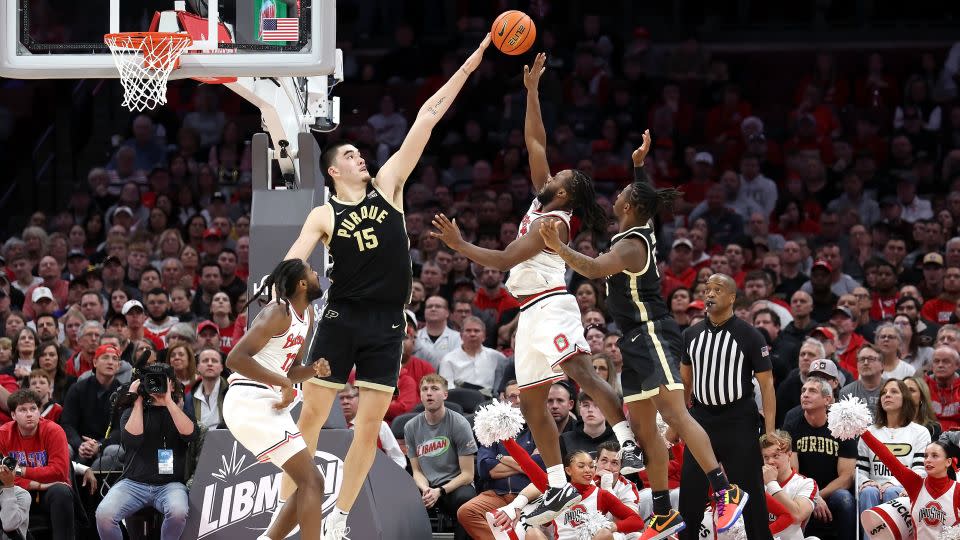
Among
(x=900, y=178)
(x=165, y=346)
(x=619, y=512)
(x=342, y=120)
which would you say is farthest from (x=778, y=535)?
(x=342, y=120)

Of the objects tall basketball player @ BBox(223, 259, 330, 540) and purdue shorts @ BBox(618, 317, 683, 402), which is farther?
purdue shorts @ BBox(618, 317, 683, 402)

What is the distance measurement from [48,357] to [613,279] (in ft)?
19.8

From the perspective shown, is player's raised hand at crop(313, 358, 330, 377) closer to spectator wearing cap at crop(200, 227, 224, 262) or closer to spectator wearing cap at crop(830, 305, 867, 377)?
spectator wearing cap at crop(830, 305, 867, 377)

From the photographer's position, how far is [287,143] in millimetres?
10367

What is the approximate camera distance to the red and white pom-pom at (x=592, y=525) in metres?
9.95

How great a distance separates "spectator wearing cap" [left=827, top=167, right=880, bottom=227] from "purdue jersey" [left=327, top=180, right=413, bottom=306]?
958cm

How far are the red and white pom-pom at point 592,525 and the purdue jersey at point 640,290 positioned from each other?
1.75 metres

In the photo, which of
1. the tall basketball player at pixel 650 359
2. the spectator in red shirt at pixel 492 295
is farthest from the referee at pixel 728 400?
the spectator in red shirt at pixel 492 295

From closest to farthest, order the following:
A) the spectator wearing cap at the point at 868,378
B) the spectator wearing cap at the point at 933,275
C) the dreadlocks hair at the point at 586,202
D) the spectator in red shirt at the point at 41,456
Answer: the dreadlocks hair at the point at 586,202
the spectator in red shirt at the point at 41,456
the spectator wearing cap at the point at 868,378
the spectator wearing cap at the point at 933,275

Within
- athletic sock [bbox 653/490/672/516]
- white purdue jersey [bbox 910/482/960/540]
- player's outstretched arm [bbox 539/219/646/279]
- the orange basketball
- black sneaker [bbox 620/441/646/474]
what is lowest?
white purdue jersey [bbox 910/482/960/540]

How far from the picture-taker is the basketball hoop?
29.0ft

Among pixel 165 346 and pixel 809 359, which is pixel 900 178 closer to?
pixel 809 359

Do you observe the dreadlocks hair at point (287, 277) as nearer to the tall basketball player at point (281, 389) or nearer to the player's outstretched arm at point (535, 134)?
the tall basketball player at point (281, 389)

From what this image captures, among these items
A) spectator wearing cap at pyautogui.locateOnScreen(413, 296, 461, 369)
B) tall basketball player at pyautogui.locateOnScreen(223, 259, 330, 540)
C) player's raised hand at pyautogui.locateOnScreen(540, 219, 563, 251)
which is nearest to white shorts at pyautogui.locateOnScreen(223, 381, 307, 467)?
tall basketball player at pyautogui.locateOnScreen(223, 259, 330, 540)
